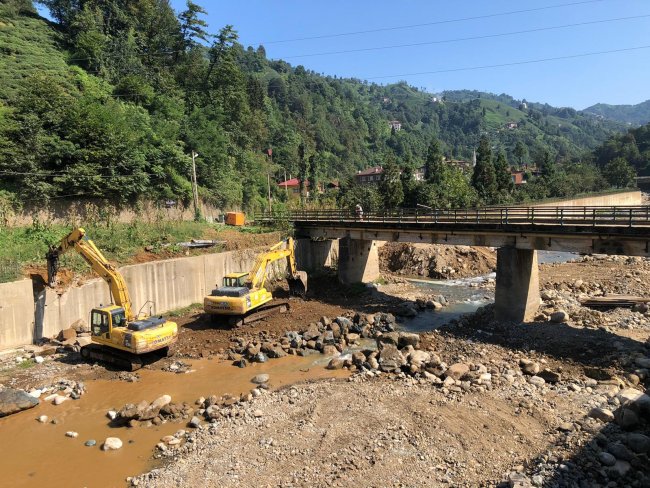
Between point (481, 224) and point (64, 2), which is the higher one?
point (64, 2)

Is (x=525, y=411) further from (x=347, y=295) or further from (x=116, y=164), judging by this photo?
(x=116, y=164)

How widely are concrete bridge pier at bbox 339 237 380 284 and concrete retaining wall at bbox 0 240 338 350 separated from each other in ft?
13.4

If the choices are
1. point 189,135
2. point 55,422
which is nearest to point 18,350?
point 55,422

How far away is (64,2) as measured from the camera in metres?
62.1

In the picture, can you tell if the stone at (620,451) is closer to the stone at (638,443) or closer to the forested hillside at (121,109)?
the stone at (638,443)

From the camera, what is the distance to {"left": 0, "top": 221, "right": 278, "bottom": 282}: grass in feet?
75.3

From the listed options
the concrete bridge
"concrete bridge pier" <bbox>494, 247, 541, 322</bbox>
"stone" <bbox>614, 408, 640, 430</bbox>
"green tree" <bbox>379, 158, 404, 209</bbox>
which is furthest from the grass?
"green tree" <bbox>379, 158, 404, 209</bbox>

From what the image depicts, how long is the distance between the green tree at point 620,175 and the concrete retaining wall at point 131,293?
9905cm

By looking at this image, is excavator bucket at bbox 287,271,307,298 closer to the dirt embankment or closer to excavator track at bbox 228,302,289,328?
excavator track at bbox 228,302,289,328

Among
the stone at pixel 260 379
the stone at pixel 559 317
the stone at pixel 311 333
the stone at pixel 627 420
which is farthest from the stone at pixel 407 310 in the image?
the stone at pixel 627 420

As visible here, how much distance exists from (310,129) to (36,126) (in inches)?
4075

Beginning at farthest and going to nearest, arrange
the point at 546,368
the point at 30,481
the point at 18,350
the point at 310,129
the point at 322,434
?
1. the point at 310,129
2. the point at 18,350
3. the point at 546,368
4. the point at 322,434
5. the point at 30,481

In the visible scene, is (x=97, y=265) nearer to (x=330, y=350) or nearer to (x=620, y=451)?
(x=330, y=350)

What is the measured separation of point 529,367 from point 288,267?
15.6 metres
